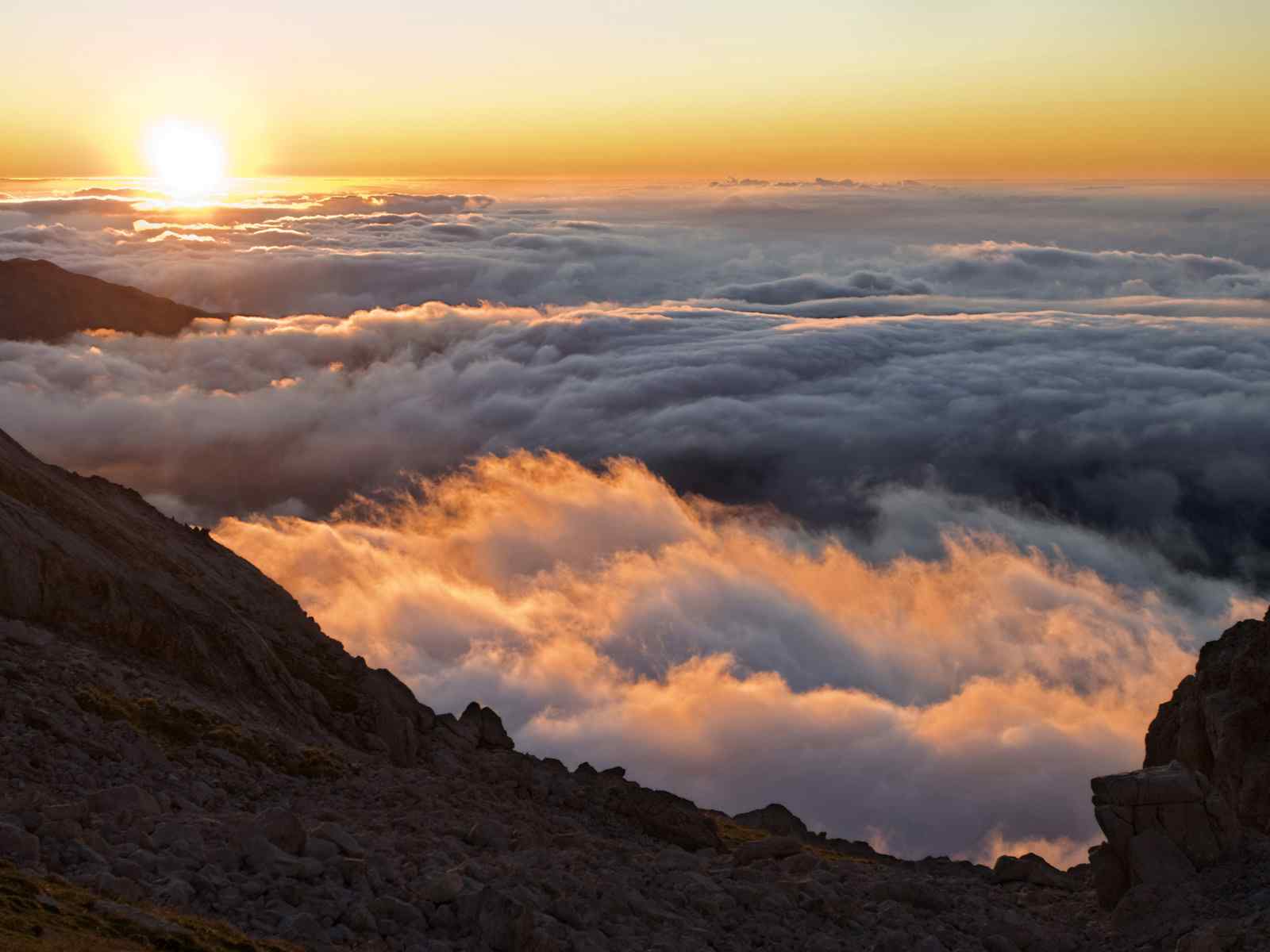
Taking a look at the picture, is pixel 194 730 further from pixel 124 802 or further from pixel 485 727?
pixel 485 727

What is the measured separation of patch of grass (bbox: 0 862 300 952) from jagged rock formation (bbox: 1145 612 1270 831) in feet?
105

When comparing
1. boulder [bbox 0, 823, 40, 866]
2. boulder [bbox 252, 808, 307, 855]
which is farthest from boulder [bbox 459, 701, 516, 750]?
boulder [bbox 0, 823, 40, 866]

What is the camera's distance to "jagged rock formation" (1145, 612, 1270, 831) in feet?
136

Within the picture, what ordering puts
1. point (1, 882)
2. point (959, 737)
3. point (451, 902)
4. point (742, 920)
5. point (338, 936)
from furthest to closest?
1. point (959, 737)
2. point (742, 920)
3. point (451, 902)
4. point (338, 936)
5. point (1, 882)

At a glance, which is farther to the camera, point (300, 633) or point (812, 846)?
point (812, 846)

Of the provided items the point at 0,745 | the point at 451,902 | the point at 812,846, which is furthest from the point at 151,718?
the point at 812,846

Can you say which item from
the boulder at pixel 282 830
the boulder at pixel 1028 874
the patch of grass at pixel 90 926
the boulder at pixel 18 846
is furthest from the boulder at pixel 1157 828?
the boulder at pixel 18 846

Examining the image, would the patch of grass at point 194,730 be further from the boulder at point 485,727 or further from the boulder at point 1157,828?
the boulder at point 1157,828

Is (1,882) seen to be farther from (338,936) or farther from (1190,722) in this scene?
(1190,722)

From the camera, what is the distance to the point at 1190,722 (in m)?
45.1

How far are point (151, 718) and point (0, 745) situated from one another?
6162 mm

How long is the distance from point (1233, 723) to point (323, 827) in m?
30.2

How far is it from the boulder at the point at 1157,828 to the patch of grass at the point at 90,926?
2624cm

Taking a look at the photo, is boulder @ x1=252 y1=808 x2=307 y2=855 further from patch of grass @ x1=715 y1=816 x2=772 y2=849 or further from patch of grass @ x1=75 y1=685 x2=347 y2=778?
patch of grass @ x1=715 y1=816 x2=772 y2=849
